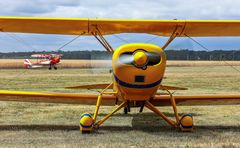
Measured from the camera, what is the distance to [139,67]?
24.8ft

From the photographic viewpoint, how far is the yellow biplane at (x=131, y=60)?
7.68 meters

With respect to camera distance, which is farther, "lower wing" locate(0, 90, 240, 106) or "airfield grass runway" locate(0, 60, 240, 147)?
"lower wing" locate(0, 90, 240, 106)

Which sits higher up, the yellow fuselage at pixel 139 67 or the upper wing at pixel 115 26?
the upper wing at pixel 115 26

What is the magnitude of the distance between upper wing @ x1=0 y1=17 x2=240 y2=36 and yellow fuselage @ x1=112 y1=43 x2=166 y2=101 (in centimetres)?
107

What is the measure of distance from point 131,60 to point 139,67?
20cm

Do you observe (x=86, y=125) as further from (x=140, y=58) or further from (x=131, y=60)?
(x=140, y=58)

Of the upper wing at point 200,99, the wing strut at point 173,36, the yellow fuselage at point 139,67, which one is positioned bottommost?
the upper wing at point 200,99

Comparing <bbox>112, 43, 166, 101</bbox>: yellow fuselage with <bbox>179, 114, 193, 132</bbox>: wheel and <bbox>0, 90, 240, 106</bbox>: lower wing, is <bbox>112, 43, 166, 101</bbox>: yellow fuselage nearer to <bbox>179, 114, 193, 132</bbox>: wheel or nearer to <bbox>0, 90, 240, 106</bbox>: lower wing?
<bbox>179, 114, 193, 132</bbox>: wheel

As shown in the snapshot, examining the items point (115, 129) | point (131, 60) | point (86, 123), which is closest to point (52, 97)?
point (86, 123)

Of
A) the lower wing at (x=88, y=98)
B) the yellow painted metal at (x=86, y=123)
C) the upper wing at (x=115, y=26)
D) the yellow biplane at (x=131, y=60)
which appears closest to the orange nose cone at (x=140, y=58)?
the yellow biplane at (x=131, y=60)

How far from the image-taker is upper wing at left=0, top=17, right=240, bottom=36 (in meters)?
8.59

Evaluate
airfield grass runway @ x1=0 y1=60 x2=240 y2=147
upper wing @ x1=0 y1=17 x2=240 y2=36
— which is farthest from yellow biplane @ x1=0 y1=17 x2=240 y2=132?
airfield grass runway @ x1=0 y1=60 x2=240 y2=147

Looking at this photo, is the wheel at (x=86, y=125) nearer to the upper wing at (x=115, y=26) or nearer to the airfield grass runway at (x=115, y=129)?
the airfield grass runway at (x=115, y=129)

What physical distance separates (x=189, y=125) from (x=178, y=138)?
0.84 metres
